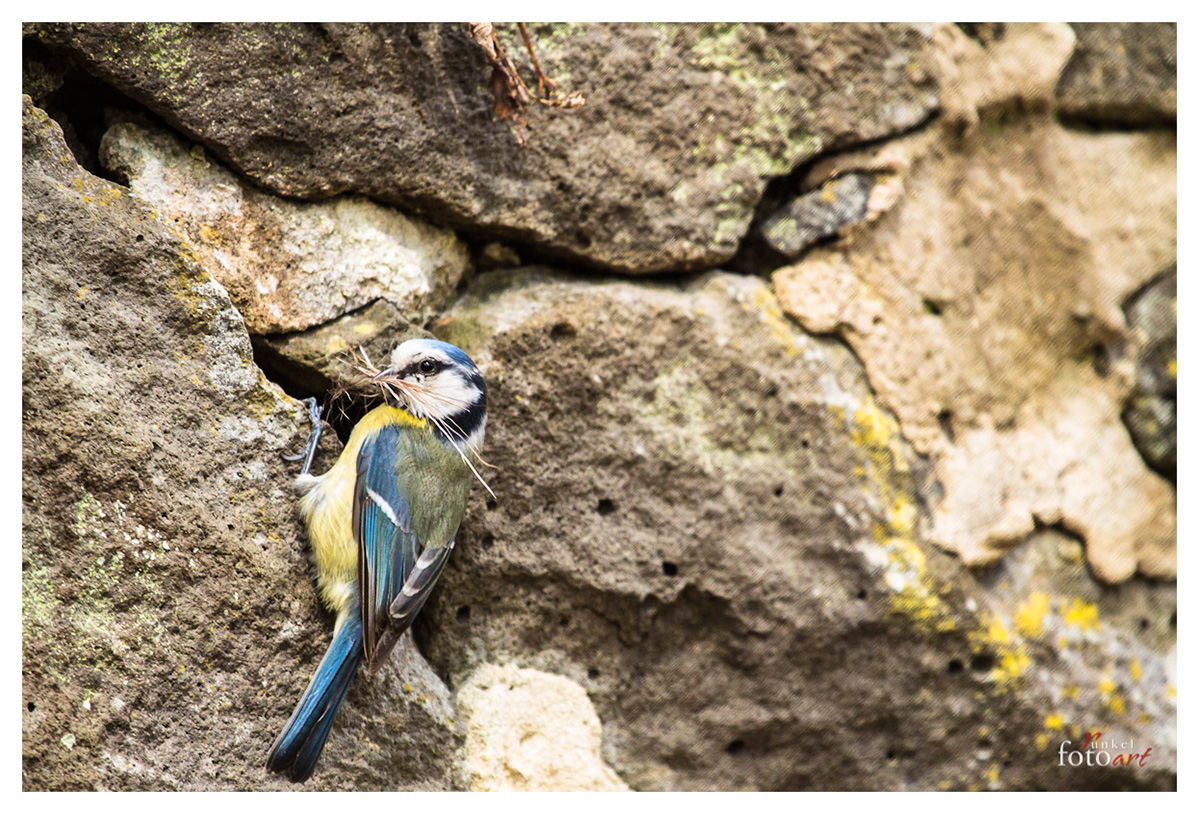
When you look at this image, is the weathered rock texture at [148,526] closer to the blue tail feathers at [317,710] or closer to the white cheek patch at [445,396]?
the blue tail feathers at [317,710]

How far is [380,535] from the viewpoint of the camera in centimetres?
Result: 230

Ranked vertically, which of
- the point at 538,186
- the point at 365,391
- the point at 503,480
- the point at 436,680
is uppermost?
the point at 538,186

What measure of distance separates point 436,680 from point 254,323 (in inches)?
40.0

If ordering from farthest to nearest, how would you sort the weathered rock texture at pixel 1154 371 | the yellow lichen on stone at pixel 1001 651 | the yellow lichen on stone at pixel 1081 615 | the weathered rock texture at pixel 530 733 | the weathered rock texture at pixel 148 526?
1. the weathered rock texture at pixel 1154 371
2. the yellow lichen on stone at pixel 1081 615
3. the yellow lichen on stone at pixel 1001 651
4. the weathered rock texture at pixel 530 733
5. the weathered rock texture at pixel 148 526

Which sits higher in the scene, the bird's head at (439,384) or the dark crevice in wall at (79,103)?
the dark crevice in wall at (79,103)

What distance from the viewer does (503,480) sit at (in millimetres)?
2586

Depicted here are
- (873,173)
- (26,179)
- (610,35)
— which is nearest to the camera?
(26,179)

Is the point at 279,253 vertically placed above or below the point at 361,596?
above

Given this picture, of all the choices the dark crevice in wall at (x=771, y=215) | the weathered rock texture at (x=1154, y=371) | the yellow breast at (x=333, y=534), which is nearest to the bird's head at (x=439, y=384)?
the yellow breast at (x=333, y=534)

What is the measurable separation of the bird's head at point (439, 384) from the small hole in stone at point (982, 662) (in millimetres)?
1594

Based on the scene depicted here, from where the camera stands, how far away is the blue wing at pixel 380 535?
2.22 metres

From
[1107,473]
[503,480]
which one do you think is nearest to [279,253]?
[503,480]

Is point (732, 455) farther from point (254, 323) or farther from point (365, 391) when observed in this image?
point (254, 323)

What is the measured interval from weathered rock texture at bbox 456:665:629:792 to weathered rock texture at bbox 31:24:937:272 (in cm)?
119
